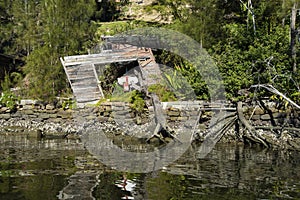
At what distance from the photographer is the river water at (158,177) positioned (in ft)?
26.7

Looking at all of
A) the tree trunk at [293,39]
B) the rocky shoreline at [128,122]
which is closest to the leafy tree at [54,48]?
the rocky shoreline at [128,122]

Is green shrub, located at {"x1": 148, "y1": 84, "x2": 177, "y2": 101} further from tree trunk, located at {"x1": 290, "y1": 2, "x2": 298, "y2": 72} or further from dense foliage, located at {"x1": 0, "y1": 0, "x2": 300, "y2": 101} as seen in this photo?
tree trunk, located at {"x1": 290, "y1": 2, "x2": 298, "y2": 72}

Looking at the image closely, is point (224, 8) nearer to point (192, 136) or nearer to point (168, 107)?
point (168, 107)

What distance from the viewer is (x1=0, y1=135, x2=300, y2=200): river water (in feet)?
26.7

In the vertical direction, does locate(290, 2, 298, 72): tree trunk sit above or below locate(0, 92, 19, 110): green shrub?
above

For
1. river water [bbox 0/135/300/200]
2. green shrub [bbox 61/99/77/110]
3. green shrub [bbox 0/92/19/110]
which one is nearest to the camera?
river water [bbox 0/135/300/200]

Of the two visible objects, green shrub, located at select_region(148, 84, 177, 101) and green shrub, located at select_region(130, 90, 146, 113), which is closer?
green shrub, located at select_region(130, 90, 146, 113)

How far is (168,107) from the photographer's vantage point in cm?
1655

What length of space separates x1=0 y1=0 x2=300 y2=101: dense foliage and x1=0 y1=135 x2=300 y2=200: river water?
152 inches

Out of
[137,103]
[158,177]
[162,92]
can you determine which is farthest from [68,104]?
[158,177]

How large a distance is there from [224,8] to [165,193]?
569 inches

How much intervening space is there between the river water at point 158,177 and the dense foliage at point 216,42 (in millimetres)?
3869

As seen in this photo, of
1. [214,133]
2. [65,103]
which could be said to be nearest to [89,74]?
[65,103]

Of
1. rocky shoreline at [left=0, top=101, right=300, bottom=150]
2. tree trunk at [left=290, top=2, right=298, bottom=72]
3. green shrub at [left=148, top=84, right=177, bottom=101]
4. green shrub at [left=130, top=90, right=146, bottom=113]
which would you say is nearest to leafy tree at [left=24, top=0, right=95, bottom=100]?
rocky shoreline at [left=0, top=101, right=300, bottom=150]
